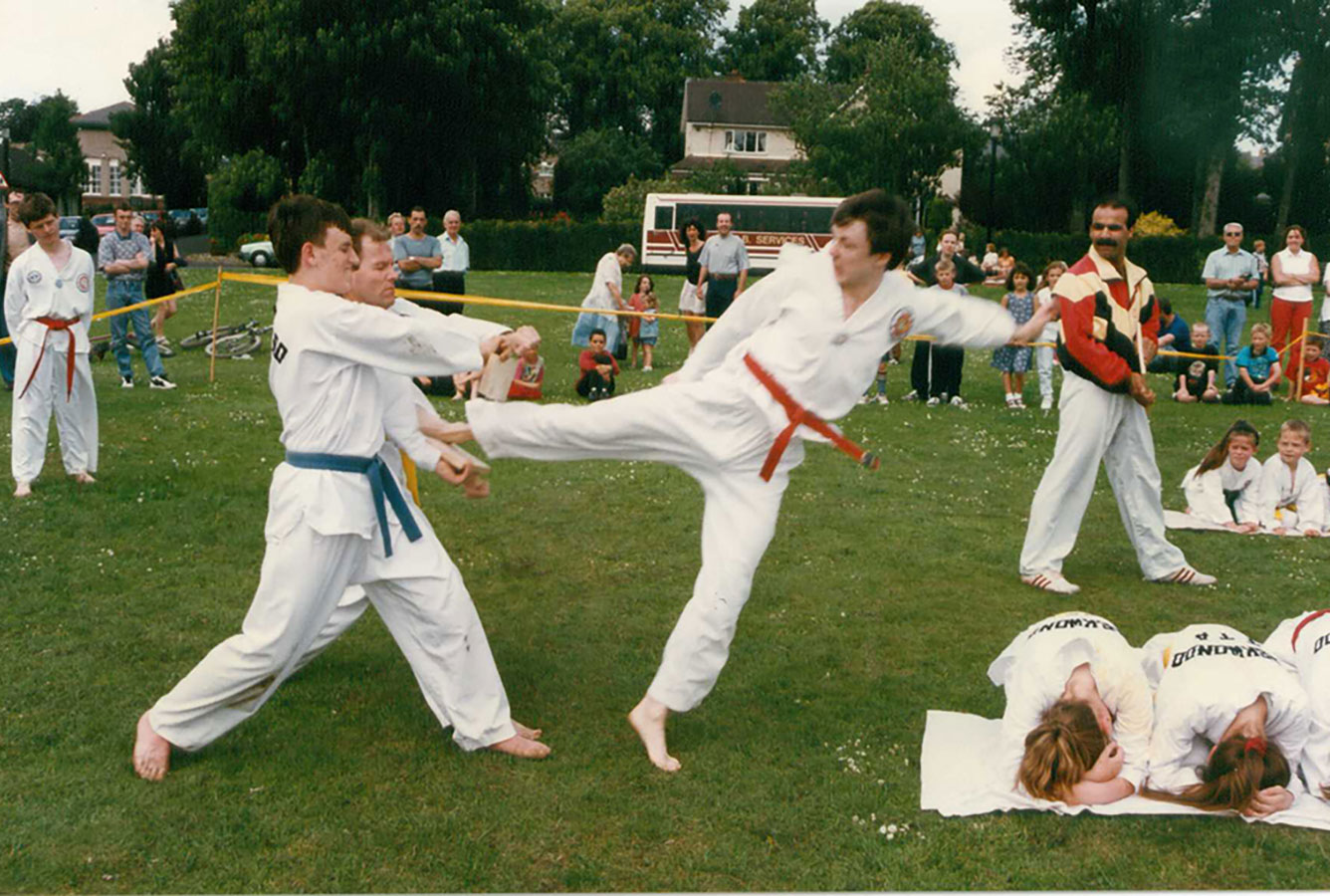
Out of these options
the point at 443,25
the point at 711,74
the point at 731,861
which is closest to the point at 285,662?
the point at 731,861

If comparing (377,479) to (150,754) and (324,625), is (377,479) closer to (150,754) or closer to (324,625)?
(324,625)

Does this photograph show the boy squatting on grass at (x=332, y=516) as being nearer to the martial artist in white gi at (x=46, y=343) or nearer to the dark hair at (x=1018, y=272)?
the martial artist in white gi at (x=46, y=343)

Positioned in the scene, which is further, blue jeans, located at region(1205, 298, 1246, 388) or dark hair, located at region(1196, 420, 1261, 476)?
blue jeans, located at region(1205, 298, 1246, 388)

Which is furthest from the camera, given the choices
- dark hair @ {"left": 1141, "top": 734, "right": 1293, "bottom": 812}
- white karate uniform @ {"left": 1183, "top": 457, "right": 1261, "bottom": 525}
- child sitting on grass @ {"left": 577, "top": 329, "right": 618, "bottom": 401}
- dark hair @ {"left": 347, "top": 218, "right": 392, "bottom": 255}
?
child sitting on grass @ {"left": 577, "top": 329, "right": 618, "bottom": 401}

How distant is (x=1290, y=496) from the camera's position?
9648mm

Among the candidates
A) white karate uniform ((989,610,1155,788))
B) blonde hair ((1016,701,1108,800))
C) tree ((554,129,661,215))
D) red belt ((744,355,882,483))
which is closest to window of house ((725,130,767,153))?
tree ((554,129,661,215))

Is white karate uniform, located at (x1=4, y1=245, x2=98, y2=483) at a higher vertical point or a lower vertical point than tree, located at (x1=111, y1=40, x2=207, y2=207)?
lower

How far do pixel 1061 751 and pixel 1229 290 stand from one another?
47.3 feet

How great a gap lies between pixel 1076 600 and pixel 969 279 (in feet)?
29.7

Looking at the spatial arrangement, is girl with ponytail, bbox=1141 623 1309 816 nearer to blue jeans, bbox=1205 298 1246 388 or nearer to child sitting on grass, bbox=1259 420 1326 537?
child sitting on grass, bbox=1259 420 1326 537

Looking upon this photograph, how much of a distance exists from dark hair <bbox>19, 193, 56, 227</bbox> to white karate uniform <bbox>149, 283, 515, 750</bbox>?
5212 mm

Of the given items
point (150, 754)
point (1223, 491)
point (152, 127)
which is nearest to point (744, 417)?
point (150, 754)

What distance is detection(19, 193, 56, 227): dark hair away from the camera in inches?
350

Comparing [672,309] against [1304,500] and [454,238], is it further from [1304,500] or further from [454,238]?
[1304,500]
